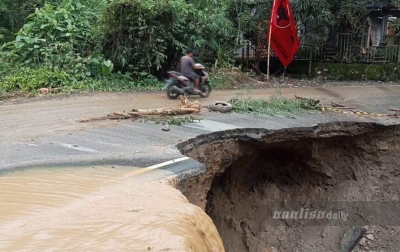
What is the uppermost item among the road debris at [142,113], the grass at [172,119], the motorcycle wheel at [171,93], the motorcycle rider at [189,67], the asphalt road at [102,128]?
the motorcycle rider at [189,67]

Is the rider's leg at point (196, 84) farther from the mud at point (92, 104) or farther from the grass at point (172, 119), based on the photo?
the grass at point (172, 119)

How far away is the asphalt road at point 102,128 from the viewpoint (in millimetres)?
5961

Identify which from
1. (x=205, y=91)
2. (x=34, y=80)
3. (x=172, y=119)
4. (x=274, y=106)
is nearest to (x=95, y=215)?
(x=172, y=119)

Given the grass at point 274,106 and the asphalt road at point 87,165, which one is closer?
the asphalt road at point 87,165

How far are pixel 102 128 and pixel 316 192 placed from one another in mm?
5363

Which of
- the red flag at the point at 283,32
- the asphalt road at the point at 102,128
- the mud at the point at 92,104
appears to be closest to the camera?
the asphalt road at the point at 102,128

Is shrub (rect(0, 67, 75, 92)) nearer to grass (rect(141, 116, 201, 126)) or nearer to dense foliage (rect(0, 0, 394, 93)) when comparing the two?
dense foliage (rect(0, 0, 394, 93))

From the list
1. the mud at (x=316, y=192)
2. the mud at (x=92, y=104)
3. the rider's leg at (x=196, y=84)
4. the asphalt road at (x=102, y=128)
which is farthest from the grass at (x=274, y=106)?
the rider's leg at (x=196, y=84)

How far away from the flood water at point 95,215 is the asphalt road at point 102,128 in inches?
23.3

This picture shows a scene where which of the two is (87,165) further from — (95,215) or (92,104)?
(92,104)

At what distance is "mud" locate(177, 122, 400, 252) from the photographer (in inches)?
378

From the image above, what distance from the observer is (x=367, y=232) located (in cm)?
992

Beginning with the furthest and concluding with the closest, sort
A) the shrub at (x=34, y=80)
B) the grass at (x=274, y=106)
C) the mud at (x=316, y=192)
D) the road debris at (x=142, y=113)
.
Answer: the shrub at (x=34, y=80) < the mud at (x=316, y=192) < the grass at (x=274, y=106) < the road debris at (x=142, y=113)

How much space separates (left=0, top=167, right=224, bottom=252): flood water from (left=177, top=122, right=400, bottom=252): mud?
4619 millimetres
